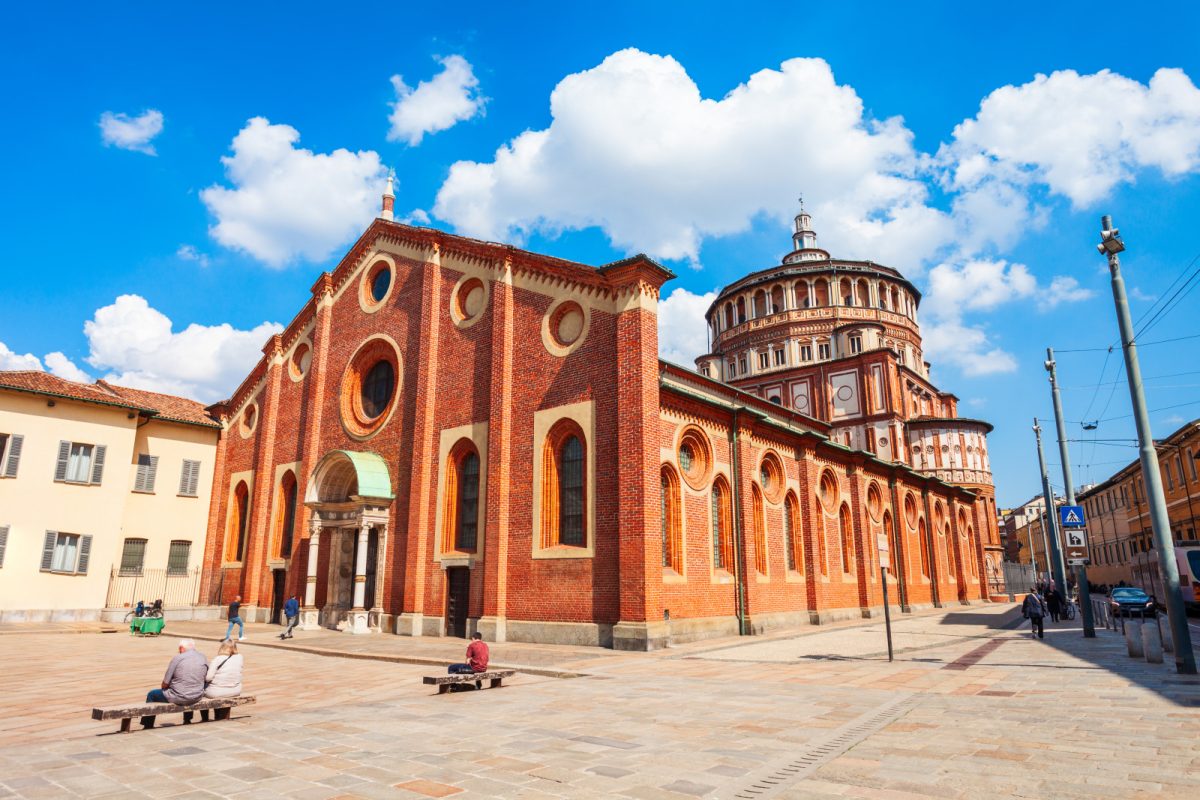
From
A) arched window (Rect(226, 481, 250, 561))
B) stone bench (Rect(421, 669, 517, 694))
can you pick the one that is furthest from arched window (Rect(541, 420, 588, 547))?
arched window (Rect(226, 481, 250, 561))

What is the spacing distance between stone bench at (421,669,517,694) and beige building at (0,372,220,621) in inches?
897

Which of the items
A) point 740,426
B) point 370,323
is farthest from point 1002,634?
point 370,323

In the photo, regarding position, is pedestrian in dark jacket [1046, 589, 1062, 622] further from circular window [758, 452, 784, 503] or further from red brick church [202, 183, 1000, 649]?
circular window [758, 452, 784, 503]

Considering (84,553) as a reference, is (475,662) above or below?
below

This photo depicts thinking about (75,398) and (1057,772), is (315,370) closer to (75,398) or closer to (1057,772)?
(75,398)

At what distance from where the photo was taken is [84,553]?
27.2 meters

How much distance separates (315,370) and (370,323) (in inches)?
135

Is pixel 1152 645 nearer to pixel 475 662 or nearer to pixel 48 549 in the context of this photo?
pixel 475 662

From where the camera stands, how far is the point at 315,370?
94.6 feet

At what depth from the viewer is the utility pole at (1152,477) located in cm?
1238

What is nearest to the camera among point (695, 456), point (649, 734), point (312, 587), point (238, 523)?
point (649, 734)

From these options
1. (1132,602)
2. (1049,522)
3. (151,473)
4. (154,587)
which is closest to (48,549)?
(154,587)

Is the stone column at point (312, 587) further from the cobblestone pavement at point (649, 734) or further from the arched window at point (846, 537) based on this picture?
the arched window at point (846, 537)

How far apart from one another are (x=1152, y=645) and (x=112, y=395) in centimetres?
3574
